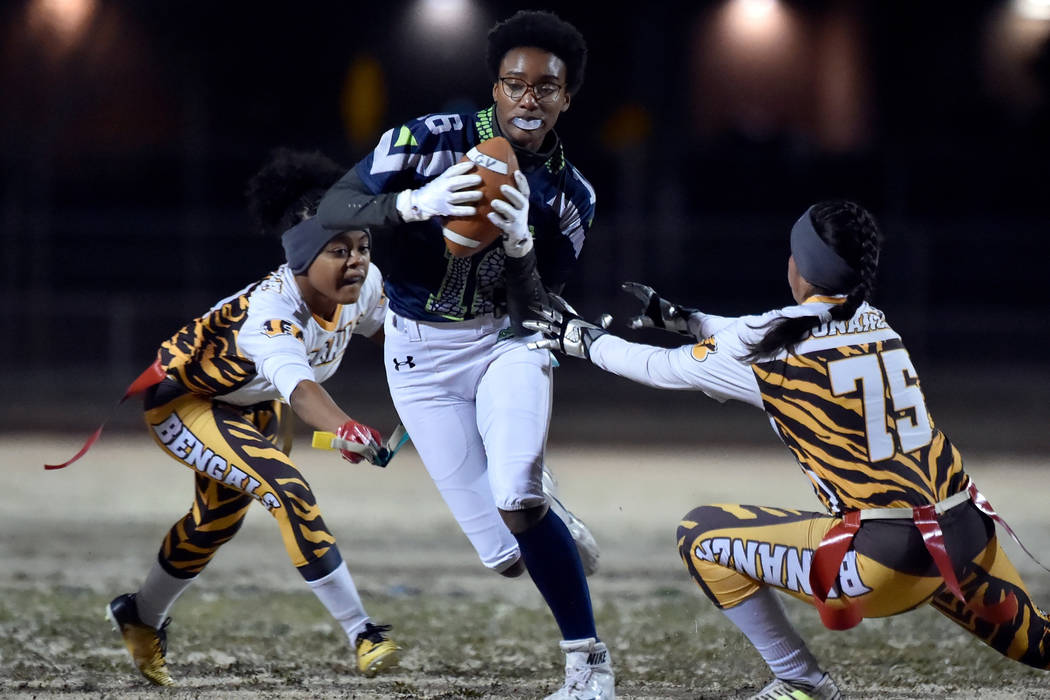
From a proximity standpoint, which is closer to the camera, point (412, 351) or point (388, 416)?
point (412, 351)

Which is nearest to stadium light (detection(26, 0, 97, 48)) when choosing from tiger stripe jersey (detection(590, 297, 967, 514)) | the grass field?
the grass field

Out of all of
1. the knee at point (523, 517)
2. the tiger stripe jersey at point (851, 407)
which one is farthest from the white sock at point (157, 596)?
the tiger stripe jersey at point (851, 407)

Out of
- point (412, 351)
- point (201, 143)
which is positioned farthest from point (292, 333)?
point (201, 143)

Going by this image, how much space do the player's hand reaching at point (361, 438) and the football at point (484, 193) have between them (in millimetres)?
621

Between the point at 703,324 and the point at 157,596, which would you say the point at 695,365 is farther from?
the point at 157,596

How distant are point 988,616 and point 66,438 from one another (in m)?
9.97

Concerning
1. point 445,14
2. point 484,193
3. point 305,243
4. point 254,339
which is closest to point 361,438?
point 254,339

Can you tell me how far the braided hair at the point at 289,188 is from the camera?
4.84 m

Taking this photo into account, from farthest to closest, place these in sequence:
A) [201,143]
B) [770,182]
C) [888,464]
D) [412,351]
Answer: [201,143] < [770,182] < [412,351] < [888,464]

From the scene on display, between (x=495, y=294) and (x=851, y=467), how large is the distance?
1362 mm

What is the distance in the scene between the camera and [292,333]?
14.4ft

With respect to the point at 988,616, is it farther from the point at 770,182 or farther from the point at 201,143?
the point at 201,143

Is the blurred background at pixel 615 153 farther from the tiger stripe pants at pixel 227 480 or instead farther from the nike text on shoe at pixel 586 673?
the nike text on shoe at pixel 586 673

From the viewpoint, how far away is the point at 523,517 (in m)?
4.03
